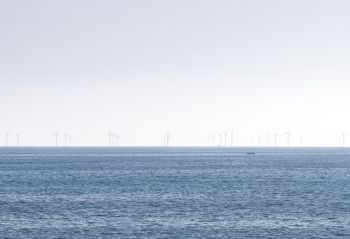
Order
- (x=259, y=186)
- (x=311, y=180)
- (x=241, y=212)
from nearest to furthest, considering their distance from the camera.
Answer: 1. (x=241, y=212)
2. (x=259, y=186)
3. (x=311, y=180)

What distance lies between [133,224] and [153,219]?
4.90 m

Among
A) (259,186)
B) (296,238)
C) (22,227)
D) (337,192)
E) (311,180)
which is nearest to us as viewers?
(296,238)

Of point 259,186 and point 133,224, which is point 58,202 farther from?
point 259,186

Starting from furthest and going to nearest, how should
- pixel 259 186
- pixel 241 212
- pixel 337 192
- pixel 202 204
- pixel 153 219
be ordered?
pixel 259 186 → pixel 337 192 → pixel 202 204 → pixel 241 212 → pixel 153 219

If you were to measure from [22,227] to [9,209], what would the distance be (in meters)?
17.3

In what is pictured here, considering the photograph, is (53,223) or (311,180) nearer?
(53,223)

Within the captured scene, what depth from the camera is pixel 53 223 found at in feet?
283

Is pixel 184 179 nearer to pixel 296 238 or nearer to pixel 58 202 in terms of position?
pixel 58 202

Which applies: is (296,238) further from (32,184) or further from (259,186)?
(32,184)

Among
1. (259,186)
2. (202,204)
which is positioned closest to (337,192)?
(259,186)

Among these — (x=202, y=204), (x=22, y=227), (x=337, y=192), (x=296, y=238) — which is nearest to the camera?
(x=296, y=238)

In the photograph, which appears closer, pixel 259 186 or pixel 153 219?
pixel 153 219

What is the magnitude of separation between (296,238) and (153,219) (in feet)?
65.5

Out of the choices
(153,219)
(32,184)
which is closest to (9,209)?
(153,219)
